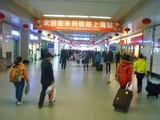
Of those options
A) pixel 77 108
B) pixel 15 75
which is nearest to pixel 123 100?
pixel 77 108

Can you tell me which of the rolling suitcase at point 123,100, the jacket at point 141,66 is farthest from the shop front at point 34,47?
the rolling suitcase at point 123,100

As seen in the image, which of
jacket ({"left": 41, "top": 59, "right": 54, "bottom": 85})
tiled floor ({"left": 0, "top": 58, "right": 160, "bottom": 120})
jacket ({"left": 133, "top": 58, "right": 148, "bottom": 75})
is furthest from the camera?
jacket ({"left": 133, "top": 58, "right": 148, "bottom": 75})

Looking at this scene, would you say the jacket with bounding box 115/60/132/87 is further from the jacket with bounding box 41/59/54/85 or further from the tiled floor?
the jacket with bounding box 41/59/54/85

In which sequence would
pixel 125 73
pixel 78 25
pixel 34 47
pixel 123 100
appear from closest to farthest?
1. pixel 123 100
2. pixel 125 73
3. pixel 78 25
4. pixel 34 47

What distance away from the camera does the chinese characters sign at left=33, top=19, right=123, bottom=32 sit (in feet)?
45.4

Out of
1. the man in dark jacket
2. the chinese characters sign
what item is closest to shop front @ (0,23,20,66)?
the chinese characters sign

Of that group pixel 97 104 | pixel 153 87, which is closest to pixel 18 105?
pixel 97 104

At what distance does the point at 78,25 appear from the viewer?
1388 cm

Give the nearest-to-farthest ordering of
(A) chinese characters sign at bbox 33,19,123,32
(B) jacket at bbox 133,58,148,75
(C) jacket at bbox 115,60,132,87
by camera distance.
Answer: (C) jacket at bbox 115,60,132,87, (B) jacket at bbox 133,58,148,75, (A) chinese characters sign at bbox 33,19,123,32

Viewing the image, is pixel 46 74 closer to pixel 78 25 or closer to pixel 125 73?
pixel 125 73

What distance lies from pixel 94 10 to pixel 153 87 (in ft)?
20.4

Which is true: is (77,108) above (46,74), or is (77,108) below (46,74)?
below

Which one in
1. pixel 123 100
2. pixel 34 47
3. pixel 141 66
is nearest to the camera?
pixel 123 100

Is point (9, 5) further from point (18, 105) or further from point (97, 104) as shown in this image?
point (97, 104)
